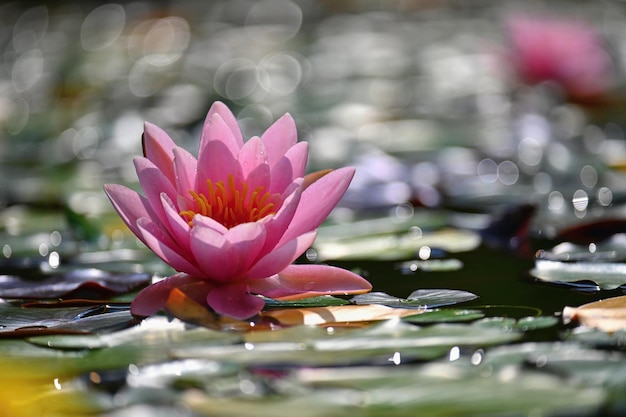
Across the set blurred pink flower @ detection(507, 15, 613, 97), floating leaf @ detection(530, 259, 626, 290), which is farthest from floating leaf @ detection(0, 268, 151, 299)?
blurred pink flower @ detection(507, 15, 613, 97)

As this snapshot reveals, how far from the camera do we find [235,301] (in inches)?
41.4

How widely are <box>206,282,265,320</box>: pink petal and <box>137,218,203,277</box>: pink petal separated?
0.13ft

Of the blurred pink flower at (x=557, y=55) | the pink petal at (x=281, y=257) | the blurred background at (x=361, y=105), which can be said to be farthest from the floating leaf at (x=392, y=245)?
the blurred pink flower at (x=557, y=55)

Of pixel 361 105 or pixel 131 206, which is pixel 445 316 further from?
pixel 361 105

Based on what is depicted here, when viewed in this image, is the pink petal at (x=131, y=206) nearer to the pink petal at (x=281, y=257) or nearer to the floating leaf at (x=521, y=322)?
the pink petal at (x=281, y=257)

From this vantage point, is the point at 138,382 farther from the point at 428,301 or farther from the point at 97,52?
the point at 97,52

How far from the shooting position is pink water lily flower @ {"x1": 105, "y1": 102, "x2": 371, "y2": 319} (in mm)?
1046

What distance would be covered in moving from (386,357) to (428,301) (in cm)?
22

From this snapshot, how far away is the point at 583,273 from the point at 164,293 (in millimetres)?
562

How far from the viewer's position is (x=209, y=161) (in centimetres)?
113

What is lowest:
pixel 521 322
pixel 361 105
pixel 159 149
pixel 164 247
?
pixel 521 322

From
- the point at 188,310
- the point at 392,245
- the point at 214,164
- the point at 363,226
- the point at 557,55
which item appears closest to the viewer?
the point at 188,310

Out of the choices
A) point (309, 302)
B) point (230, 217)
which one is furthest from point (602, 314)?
point (230, 217)

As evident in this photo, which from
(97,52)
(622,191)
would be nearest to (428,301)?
(622,191)
